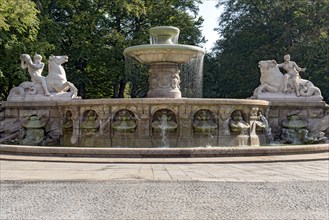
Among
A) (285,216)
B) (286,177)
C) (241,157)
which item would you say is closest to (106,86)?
(241,157)

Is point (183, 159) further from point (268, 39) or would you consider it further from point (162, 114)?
point (268, 39)

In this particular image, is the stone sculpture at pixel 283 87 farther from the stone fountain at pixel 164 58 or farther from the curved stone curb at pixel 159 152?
the curved stone curb at pixel 159 152

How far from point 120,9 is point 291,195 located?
1055 inches

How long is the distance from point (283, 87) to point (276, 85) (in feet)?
0.87

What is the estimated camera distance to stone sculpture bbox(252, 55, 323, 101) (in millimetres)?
15758

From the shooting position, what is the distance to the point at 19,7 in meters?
20.0

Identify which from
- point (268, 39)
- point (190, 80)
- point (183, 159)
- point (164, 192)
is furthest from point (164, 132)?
point (268, 39)

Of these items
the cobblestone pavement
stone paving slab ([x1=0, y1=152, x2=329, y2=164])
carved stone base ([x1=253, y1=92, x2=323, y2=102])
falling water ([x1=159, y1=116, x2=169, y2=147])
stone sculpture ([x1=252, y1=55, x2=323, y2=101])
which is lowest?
stone paving slab ([x1=0, y1=152, x2=329, y2=164])

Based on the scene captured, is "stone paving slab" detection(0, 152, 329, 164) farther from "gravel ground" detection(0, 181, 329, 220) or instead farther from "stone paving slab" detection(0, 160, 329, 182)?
"gravel ground" detection(0, 181, 329, 220)

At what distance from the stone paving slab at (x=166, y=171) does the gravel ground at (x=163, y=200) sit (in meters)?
0.36

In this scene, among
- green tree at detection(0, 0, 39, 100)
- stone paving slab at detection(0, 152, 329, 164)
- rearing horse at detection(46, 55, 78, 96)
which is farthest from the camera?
green tree at detection(0, 0, 39, 100)

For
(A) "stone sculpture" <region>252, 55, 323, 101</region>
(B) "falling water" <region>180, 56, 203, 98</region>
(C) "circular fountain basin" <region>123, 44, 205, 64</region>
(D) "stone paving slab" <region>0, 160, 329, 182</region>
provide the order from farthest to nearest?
(B) "falling water" <region>180, 56, 203, 98</region> → (A) "stone sculpture" <region>252, 55, 323, 101</region> → (C) "circular fountain basin" <region>123, 44, 205, 64</region> → (D) "stone paving slab" <region>0, 160, 329, 182</region>

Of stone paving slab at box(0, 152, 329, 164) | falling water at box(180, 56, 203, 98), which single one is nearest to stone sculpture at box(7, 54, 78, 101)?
stone paving slab at box(0, 152, 329, 164)

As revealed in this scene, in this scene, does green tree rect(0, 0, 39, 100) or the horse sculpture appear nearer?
the horse sculpture
